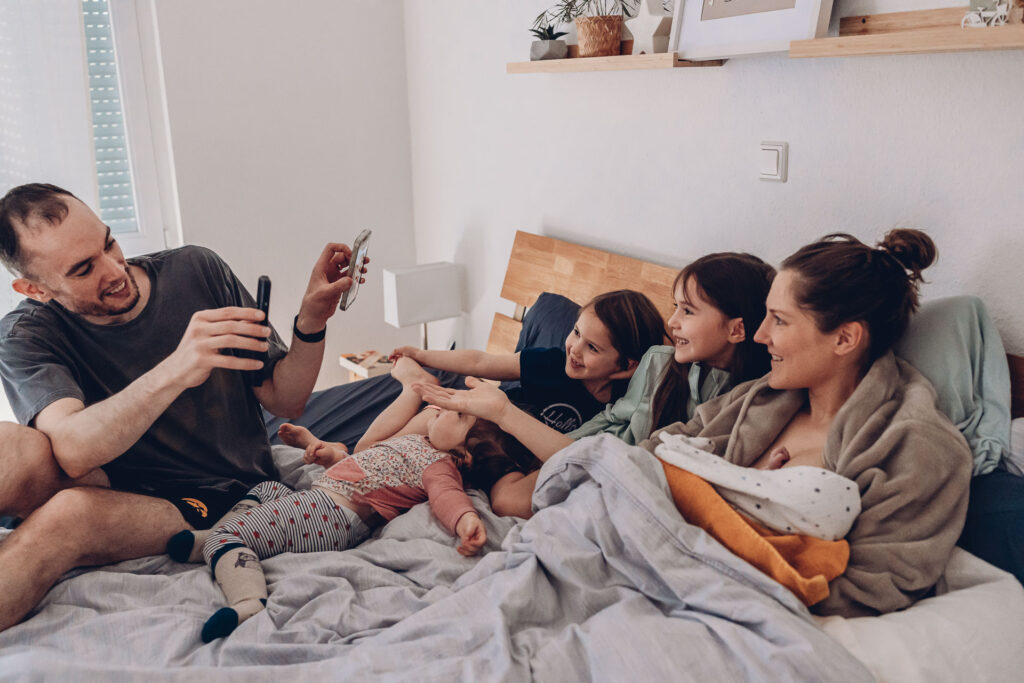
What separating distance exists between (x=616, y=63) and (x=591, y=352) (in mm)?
755

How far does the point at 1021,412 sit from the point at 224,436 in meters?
1.65

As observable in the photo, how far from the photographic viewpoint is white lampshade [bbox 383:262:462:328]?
3043mm

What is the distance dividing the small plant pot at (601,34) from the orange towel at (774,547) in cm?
130

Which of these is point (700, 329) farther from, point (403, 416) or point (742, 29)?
point (403, 416)

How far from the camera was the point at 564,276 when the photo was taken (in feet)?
8.12

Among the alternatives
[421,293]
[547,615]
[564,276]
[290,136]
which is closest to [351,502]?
[547,615]

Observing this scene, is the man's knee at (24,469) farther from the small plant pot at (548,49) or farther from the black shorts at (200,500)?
the small plant pot at (548,49)

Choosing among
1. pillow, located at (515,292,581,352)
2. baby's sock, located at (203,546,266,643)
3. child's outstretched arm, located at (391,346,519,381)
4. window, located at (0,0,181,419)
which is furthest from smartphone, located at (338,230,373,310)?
window, located at (0,0,181,419)

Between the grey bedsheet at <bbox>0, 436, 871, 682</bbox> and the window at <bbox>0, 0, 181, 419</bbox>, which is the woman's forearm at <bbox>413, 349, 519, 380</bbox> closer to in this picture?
the grey bedsheet at <bbox>0, 436, 871, 682</bbox>

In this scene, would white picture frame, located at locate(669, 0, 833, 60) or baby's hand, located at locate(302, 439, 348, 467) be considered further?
baby's hand, located at locate(302, 439, 348, 467)

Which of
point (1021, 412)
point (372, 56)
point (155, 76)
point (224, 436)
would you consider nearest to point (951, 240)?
point (1021, 412)

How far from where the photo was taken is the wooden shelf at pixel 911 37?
1.26 meters

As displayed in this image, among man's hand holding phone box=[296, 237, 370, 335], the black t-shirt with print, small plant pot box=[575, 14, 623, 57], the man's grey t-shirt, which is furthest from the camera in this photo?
small plant pot box=[575, 14, 623, 57]

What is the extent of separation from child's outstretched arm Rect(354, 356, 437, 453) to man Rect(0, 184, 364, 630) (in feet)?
0.71
